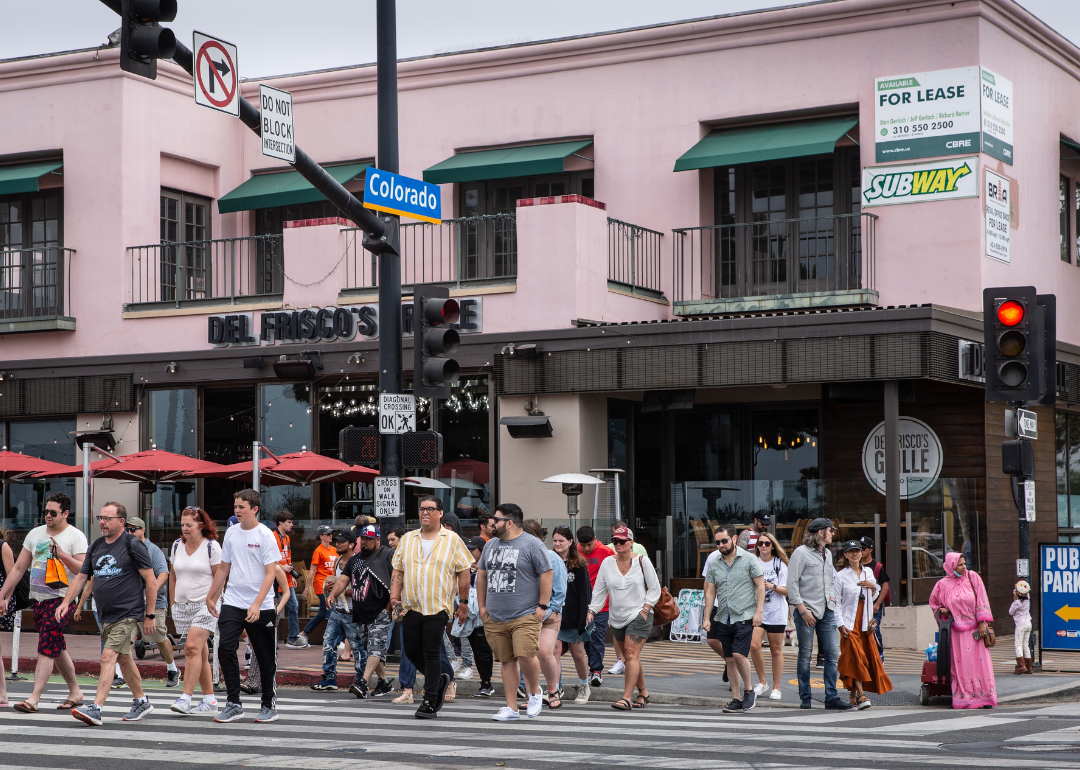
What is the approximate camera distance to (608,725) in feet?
→ 39.8

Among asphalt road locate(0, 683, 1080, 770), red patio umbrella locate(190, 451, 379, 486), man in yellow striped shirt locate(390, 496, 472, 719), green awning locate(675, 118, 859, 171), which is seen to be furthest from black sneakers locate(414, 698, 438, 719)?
green awning locate(675, 118, 859, 171)

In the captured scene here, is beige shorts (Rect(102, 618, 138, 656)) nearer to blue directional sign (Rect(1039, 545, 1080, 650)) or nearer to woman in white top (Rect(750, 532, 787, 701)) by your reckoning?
woman in white top (Rect(750, 532, 787, 701))

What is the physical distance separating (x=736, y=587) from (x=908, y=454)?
28.8 feet

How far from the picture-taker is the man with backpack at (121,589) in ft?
39.8

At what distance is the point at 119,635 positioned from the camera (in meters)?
12.1

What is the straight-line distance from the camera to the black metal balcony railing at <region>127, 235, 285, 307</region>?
80.6 ft

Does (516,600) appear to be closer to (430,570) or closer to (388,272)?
(430,570)

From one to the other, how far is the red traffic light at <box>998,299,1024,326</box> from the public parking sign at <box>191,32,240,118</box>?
8.33 meters

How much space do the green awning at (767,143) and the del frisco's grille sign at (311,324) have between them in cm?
388

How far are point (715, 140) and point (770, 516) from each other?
19.2ft

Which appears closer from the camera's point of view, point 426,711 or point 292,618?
point 426,711

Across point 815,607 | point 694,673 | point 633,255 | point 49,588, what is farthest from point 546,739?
point 633,255

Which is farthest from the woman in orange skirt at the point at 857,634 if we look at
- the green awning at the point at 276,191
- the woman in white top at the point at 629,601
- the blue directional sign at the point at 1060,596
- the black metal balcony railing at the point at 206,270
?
the green awning at the point at 276,191

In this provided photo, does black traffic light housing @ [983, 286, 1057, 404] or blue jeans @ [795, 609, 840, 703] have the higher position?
black traffic light housing @ [983, 286, 1057, 404]
